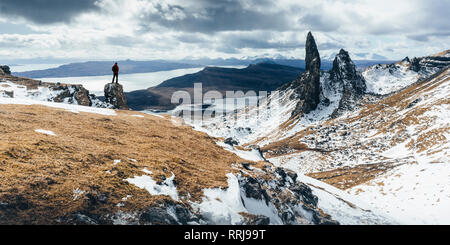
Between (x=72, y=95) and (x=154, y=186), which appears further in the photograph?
(x=72, y=95)

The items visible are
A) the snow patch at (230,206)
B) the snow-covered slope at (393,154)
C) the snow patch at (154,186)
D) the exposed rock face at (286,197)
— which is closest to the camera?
the snow patch at (154,186)

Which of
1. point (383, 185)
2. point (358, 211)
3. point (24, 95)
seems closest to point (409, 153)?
point (383, 185)

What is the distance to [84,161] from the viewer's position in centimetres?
1656

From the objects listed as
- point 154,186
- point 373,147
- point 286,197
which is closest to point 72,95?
point 154,186

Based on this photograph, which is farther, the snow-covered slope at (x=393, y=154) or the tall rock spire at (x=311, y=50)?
the tall rock spire at (x=311, y=50)

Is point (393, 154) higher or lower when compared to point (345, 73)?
lower

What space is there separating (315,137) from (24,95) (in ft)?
353

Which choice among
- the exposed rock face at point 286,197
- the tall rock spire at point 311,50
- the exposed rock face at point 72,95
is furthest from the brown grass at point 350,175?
the tall rock spire at point 311,50

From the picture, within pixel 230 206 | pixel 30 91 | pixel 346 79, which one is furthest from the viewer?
pixel 346 79

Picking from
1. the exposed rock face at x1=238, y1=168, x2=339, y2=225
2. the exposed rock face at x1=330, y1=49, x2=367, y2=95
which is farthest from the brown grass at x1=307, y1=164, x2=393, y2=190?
the exposed rock face at x1=330, y1=49, x2=367, y2=95

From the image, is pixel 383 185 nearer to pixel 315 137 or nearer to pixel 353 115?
pixel 315 137

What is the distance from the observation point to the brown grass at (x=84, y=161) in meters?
12.4

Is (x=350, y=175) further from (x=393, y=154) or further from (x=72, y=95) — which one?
(x=72, y=95)

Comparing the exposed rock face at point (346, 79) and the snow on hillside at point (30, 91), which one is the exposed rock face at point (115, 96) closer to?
the snow on hillside at point (30, 91)
